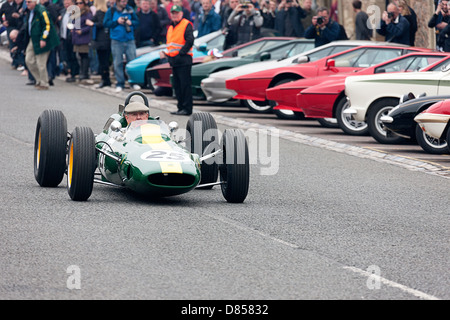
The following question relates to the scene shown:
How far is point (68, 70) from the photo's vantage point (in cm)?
2812

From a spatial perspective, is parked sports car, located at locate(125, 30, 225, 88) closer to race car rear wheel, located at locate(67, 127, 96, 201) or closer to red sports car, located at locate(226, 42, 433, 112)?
red sports car, located at locate(226, 42, 433, 112)

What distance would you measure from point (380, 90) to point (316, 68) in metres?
3.11

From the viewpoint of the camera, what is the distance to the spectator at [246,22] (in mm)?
23406

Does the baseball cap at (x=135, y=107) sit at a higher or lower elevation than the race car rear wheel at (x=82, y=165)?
higher

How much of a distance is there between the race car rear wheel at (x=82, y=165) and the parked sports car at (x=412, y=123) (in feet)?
20.6

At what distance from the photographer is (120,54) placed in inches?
908

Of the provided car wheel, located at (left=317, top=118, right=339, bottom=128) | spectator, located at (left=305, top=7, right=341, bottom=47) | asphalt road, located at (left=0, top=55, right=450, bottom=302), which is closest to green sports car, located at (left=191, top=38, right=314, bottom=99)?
spectator, located at (left=305, top=7, right=341, bottom=47)

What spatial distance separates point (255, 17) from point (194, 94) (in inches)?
118

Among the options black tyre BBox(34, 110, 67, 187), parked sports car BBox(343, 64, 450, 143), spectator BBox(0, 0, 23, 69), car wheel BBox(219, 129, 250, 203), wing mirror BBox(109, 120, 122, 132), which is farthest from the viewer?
spectator BBox(0, 0, 23, 69)

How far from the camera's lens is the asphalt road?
22.0 feet

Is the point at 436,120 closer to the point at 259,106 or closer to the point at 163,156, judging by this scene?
the point at 163,156

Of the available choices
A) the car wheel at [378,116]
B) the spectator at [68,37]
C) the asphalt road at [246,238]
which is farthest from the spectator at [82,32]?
the asphalt road at [246,238]

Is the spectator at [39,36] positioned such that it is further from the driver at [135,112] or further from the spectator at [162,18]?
the driver at [135,112]
